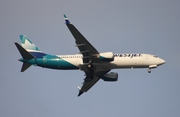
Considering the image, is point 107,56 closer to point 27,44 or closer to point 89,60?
point 89,60

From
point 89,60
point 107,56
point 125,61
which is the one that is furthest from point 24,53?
point 125,61

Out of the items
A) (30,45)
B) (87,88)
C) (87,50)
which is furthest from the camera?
(87,88)

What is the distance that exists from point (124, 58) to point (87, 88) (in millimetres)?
16059

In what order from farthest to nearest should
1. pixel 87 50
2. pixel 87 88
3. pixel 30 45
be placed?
pixel 87 88
pixel 30 45
pixel 87 50

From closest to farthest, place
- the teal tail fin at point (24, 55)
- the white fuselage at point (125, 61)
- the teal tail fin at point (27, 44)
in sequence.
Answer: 1. the teal tail fin at point (24, 55)
2. the white fuselage at point (125, 61)
3. the teal tail fin at point (27, 44)

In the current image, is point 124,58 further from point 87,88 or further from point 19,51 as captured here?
point 19,51

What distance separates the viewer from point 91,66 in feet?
280

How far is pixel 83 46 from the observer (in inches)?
3233

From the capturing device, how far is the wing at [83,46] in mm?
76938

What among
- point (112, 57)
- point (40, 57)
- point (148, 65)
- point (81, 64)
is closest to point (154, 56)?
point (148, 65)

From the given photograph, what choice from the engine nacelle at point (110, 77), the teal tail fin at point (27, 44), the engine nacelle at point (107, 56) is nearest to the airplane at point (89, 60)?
the engine nacelle at point (107, 56)

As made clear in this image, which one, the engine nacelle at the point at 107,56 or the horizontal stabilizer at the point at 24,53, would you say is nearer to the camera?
the engine nacelle at the point at 107,56

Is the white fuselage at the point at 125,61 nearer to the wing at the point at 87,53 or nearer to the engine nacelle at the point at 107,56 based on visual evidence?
the wing at the point at 87,53

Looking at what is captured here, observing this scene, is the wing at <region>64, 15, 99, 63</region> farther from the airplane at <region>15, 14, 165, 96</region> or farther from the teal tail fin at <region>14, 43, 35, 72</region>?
the teal tail fin at <region>14, 43, 35, 72</region>
